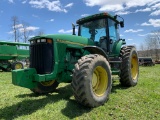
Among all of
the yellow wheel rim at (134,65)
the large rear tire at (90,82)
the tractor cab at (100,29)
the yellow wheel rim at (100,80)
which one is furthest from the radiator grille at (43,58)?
the yellow wheel rim at (134,65)

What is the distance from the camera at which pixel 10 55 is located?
18688 mm

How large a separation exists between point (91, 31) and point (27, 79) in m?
3.52

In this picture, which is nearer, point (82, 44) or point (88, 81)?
point (88, 81)

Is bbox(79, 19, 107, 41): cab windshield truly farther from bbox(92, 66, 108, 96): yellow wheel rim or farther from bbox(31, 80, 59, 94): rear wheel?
bbox(31, 80, 59, 94): rear wheel

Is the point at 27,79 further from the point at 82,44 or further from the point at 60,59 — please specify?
the point at 82,44

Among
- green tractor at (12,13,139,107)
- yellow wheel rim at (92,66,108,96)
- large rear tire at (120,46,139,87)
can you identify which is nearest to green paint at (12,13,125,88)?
green tractor at (12,13,139,107)

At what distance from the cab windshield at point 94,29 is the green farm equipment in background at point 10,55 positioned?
11.3 m

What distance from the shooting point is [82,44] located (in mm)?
6328

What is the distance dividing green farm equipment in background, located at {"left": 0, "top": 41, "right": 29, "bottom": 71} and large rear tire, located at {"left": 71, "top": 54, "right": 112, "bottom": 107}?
13.6 m

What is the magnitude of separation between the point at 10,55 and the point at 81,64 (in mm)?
15417

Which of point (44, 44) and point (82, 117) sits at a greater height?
point (44, 44)

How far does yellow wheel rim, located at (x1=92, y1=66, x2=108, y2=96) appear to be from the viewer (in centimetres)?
537

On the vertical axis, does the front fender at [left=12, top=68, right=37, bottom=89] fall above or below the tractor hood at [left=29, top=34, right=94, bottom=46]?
below

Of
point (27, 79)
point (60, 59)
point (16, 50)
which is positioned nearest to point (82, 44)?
point (60, 59)
